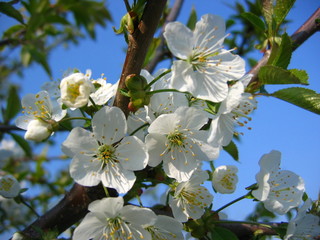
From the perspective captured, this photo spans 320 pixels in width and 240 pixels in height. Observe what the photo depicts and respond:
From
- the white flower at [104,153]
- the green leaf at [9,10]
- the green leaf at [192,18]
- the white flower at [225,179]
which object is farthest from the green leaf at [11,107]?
the white flower at [225,179]

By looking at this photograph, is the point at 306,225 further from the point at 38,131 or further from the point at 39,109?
the point at 39,109

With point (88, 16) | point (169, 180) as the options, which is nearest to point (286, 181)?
point (169, 180)

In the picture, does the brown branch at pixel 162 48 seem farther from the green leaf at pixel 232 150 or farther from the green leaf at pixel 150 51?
the green leaf at pixel 232 150

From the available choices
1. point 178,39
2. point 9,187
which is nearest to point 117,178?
point 178,39

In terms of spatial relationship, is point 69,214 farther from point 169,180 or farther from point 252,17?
point 252,17

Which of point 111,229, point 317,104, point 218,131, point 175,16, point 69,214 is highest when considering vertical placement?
point 175,16
